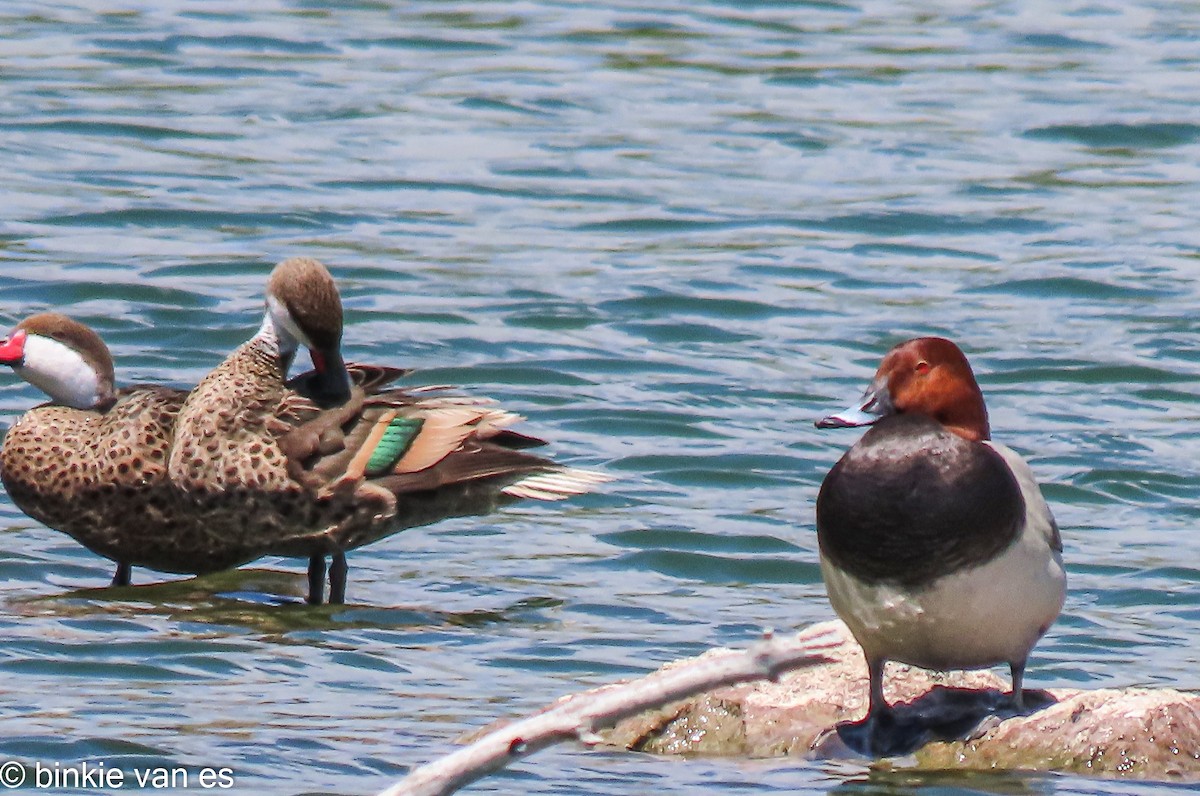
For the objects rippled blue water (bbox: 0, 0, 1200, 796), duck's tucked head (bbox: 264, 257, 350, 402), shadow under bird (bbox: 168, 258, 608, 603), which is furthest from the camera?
duck's tucked head (bbox: 264, 257, 350, 402)

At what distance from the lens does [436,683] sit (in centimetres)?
706

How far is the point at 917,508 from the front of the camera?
5.72 metres

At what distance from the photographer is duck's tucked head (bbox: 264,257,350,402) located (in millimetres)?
8367

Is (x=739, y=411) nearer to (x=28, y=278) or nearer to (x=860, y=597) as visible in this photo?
(x=28, y=278)

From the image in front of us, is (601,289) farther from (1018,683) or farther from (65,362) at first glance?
(1018,683)

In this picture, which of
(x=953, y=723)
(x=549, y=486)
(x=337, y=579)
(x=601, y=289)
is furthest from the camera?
(x=601, y=289)

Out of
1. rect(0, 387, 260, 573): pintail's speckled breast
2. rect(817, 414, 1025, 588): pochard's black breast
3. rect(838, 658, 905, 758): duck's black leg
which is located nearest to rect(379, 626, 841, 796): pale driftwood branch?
rect(817, 414, 1025, 588): pochard's black breast

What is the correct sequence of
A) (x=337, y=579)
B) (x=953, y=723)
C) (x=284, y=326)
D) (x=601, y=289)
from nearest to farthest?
(x=953, y=723)
(x=337, y=579)
(x=284, y=326)
(x=601, y=289)

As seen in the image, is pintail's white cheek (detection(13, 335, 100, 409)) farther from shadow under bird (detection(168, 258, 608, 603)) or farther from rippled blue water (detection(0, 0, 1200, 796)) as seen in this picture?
rippled blue water (detection(0, 0, 1200, 796))

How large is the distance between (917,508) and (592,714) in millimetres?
1961

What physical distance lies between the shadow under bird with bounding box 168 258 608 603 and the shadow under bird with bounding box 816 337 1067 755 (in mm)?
2498

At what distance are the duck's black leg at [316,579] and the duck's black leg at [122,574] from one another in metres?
0.63

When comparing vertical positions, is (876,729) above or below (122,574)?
above

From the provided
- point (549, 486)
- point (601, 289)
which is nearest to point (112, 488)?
point (549, 486)
